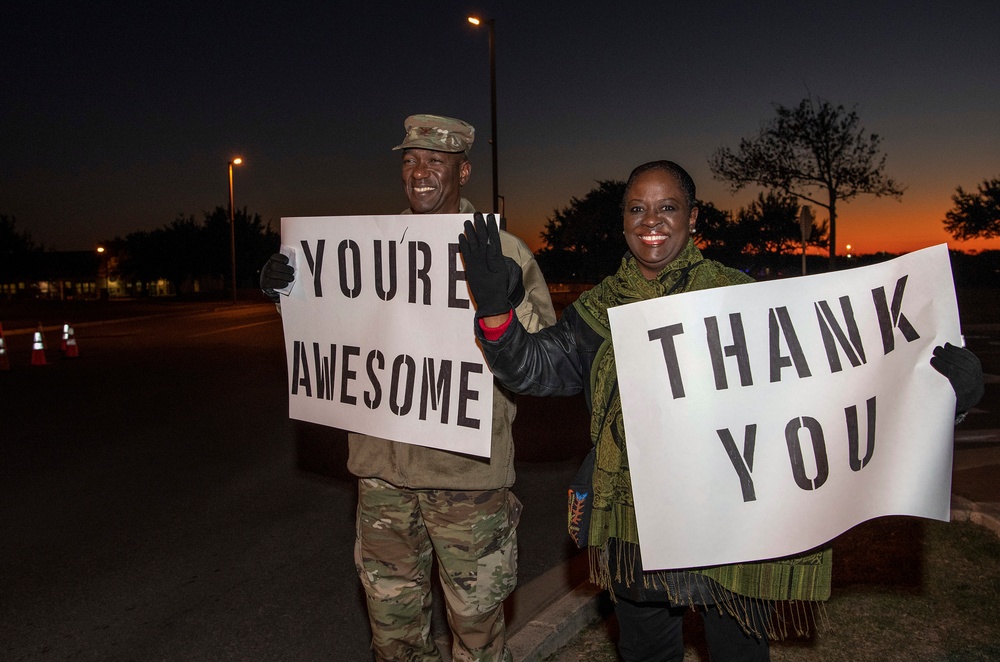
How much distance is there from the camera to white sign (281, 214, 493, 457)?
8.43ft

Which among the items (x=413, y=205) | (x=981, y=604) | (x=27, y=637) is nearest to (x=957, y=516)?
(x=981, y=604)

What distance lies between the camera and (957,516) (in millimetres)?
4465

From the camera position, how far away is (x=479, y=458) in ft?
8.78

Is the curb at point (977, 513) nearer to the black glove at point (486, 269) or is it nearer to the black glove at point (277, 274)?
the black glove at point (486, 269)

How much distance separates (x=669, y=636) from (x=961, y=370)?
45.8 inches

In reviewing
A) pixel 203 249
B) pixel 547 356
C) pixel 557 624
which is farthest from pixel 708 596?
pixel 203 249

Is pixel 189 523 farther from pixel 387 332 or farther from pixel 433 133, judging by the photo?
pixel 433 133

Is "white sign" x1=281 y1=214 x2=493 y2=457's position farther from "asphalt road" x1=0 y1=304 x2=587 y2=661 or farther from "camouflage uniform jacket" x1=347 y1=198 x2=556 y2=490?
"asphalt road" x1=0 y1=304 x2=587 y2=661

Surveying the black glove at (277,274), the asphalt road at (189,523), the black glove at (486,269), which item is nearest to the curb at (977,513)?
the asphalt road at (189,523)

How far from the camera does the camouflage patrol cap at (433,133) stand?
9.21 feet

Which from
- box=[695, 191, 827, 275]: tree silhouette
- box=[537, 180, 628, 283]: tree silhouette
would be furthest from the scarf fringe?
box=[695, 191, 827, 275]: tree silhouette

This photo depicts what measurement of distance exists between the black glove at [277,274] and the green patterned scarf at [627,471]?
122 cm

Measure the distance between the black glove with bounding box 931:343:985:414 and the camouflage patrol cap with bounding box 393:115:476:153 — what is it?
1.74 m

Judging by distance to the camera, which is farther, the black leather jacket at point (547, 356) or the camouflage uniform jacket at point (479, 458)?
the camouflage uniform jacket at point (479, 458)
